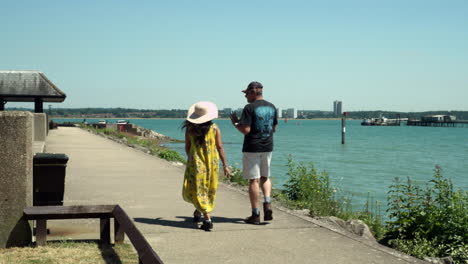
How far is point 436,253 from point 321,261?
263 centimetres

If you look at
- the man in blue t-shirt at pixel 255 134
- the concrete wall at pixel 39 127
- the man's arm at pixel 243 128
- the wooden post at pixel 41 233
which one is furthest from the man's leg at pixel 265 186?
the concrete wall at pixel 39 127

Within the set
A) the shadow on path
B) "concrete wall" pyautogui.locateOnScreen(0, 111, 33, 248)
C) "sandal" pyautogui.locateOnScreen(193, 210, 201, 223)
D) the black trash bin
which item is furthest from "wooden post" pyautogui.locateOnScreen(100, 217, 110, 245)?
"sandal" pyautogui.locateOnScreen(193, 210, 201, 223)

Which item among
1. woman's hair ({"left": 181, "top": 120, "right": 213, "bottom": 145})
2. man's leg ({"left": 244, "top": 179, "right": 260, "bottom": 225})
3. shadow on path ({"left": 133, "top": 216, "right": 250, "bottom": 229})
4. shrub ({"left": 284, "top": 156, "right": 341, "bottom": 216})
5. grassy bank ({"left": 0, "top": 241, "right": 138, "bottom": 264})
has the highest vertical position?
woman's hair ({"left": 181, "top": 120, "right": 213, "bottom": 145})

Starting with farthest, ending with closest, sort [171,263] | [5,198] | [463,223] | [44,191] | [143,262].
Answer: [463,223] → [44,191] → [5,198] → [171,263] → [143,262]

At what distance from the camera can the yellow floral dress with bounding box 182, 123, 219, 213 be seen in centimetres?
767

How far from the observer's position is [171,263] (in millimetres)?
6027

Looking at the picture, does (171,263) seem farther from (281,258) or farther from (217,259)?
(281,258)

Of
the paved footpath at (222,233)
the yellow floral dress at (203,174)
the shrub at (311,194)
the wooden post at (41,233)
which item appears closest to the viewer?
the paved footpath at (222,233)

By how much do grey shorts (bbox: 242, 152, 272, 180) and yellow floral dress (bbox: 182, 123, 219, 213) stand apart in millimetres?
525

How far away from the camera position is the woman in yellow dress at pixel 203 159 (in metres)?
7.68

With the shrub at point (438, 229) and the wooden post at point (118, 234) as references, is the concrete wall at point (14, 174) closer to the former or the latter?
the wooden post at point (118, 234)

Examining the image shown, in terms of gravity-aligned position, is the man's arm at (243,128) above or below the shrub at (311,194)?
above

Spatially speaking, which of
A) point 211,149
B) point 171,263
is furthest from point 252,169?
point 171,263

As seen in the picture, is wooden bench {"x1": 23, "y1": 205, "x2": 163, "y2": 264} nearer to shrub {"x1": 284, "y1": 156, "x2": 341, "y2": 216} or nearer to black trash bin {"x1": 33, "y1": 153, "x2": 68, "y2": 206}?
black trash bin {"x1": 33, "y1": 153, "x2": 68, "y2": 206}
